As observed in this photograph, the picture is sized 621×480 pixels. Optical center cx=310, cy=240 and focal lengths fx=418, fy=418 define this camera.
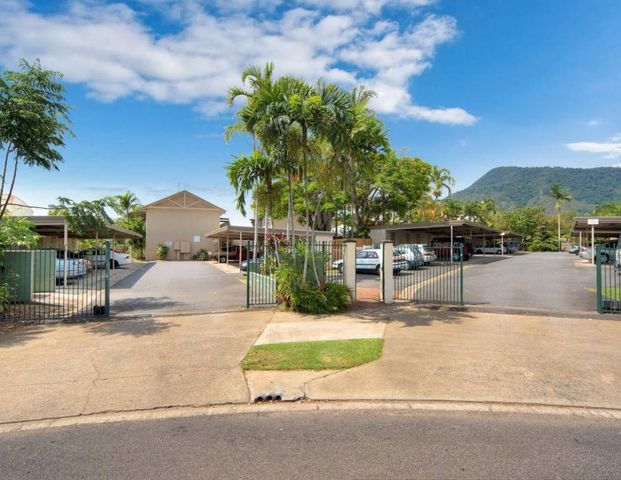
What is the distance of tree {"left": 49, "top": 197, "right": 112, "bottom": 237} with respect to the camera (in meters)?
10.2

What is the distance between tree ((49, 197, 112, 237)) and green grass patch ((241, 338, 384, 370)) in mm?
6116

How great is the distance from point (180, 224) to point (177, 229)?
545 millimetres

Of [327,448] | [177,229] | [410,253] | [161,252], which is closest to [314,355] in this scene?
[327,448]

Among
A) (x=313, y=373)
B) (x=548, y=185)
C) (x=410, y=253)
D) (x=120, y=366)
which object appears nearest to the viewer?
(x=313, y=373)

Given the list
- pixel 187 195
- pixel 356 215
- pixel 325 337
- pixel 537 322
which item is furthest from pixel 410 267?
pixel 187 195

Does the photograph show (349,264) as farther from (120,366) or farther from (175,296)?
(120,366)

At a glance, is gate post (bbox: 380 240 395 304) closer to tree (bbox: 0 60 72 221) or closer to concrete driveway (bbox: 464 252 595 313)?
concrete driveway (bbox: 464 252 595 313)

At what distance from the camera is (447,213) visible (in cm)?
6053

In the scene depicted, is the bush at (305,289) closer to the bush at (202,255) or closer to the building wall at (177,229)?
the bush at (202,255)

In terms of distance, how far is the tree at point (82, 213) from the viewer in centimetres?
1025

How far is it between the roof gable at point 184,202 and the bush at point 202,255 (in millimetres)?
4142

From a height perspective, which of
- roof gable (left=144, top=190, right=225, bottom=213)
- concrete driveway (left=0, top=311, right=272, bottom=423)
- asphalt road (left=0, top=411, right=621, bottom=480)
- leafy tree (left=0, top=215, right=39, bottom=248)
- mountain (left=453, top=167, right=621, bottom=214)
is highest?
mountain (left=453, top=167, right=621, bottom=214)

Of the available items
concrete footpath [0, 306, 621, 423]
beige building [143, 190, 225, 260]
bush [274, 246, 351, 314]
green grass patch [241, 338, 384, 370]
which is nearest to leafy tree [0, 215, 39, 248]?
concrete footpath [0, 306, 621, 423]

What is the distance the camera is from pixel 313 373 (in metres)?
5.95
